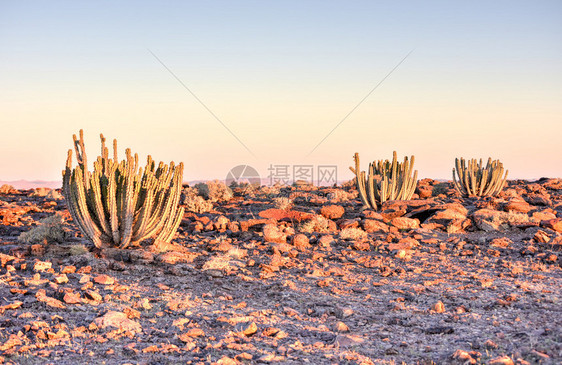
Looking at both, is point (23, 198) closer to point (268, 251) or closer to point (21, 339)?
point (268, 251)

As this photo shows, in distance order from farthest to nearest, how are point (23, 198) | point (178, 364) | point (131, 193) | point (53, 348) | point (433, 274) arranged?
point (23, 198), point (131, 193), point (433, 274), point (53, 348), point (178, 364)

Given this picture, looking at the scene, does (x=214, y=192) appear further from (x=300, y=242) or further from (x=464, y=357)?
(x=464, y=357)

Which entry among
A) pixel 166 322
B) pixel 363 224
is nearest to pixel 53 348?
pixel 166 322

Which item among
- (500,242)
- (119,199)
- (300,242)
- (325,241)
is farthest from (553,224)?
(119,199)

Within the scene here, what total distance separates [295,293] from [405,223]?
5700 mm

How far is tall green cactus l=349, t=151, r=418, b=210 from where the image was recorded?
1391 cm

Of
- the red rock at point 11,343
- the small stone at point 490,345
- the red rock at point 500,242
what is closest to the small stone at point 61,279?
the red rock at point 11,343

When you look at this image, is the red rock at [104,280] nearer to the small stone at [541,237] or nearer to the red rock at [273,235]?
the red rock at [273,235]

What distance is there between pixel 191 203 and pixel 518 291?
993 centimetres

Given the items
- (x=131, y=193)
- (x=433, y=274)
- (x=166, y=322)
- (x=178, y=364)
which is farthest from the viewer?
(x=131, y=193)

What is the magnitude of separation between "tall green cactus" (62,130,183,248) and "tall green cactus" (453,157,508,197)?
1273 cm

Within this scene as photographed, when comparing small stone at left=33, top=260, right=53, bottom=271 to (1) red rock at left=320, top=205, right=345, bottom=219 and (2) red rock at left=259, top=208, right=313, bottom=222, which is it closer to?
(2) red rock at left=259, top=208, right=313, bottom=222

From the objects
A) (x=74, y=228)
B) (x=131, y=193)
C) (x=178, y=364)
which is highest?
(x=131, y=193)

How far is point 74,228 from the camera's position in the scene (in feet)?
35.5
